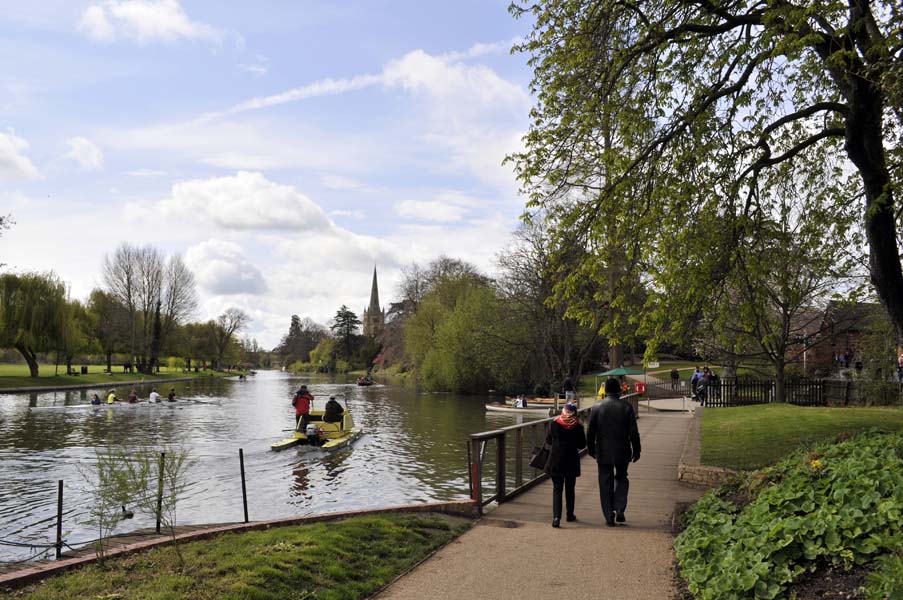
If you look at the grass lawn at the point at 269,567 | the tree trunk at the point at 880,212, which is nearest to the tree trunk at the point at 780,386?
the tree trunk at the point at 880,212

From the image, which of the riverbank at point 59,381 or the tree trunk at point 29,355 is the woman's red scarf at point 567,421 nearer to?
the riverbank at point 59,381

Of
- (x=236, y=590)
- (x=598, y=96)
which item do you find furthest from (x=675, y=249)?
(x=236, y=590)

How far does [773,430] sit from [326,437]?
15.2m

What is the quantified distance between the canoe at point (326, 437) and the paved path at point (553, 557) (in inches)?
535

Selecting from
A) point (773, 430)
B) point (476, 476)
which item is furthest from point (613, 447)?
point (773, 430)

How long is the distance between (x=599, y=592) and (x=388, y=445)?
765 inches

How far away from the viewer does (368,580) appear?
22.1 feet

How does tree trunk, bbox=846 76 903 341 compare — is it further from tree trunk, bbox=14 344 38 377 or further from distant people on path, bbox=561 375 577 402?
tree trunk, bbox=14 344 38 377

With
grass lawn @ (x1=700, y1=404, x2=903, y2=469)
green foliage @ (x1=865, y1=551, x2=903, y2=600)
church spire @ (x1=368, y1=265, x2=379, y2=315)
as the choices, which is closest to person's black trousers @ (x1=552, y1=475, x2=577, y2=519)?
grass lawn @ (x1=700, y1=404, x2=903, y2=469)

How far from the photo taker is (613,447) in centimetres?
913

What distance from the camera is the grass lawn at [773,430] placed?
1255 centimetres

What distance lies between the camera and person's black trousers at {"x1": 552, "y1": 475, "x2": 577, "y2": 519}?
8.98 metres

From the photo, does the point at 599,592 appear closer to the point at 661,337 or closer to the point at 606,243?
the point at 661,337

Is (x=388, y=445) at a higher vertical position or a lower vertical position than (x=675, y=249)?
lower
